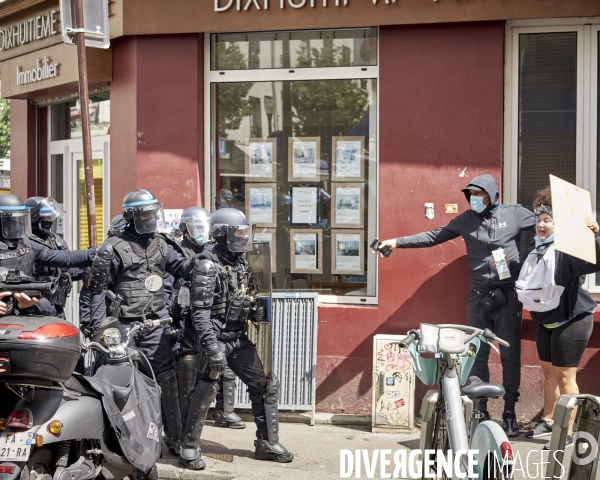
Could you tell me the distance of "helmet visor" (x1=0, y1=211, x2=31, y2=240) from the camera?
6.30 meters

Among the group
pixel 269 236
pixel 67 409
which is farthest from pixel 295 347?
pixel 67 409

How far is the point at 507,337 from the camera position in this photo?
24.3 ft

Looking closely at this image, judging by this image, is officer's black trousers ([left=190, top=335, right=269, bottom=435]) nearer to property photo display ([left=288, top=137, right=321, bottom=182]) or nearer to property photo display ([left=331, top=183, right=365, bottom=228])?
property photo display ([left=331, top=183, right=365, bottom=228])

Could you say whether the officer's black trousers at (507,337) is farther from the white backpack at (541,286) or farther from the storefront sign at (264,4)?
the storefront sign at (264,4)

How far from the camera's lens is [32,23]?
413 inches

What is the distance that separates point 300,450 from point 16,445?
10.1 ft

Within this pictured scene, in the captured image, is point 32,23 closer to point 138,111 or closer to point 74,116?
point 74,116

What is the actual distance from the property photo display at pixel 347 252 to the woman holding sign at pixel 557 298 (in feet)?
6.13

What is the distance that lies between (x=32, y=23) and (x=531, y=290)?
6740 millimetres

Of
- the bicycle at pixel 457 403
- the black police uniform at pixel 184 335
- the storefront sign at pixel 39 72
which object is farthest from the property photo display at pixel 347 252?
the storefront sign at pixel 39 72

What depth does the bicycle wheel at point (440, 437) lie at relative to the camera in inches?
199

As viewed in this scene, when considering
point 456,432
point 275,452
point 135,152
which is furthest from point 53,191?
point 456,432

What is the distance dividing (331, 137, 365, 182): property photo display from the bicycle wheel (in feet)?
12.4

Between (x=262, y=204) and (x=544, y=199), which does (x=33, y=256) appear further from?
(x=544, y=199)
